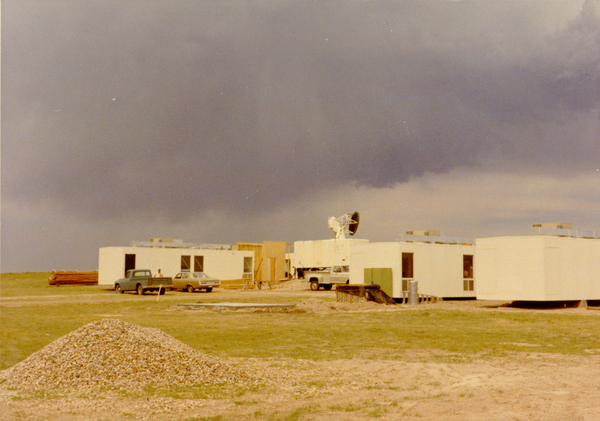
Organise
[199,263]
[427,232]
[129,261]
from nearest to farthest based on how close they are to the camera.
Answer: [427,232]
[129,261]
[199,263]

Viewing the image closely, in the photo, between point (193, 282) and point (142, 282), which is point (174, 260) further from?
point (142, 282)

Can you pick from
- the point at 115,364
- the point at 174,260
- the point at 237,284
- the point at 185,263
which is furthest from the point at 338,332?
the point at 237,284

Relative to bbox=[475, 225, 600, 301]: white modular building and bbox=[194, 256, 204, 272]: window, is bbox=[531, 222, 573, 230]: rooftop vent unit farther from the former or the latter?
bbox=[194, 256, 204, 272]: window

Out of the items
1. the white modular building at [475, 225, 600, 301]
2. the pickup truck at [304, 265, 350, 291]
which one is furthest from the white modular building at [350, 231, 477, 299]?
the pickup truck at [304, 265, 350, 291]

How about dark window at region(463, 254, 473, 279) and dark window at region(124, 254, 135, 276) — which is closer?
dark window at region(463, 254, 473, 279)

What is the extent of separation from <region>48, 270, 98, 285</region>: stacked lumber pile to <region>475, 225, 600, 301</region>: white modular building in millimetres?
34728

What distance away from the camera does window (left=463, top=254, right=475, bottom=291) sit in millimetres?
30109

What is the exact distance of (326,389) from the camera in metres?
8.59

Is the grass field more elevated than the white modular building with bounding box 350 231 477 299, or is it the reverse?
the white modular building with bounding box 350 231 477 299

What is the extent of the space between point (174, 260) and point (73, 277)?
11.8 m

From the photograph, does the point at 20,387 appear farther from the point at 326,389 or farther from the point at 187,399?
the point at 326,389

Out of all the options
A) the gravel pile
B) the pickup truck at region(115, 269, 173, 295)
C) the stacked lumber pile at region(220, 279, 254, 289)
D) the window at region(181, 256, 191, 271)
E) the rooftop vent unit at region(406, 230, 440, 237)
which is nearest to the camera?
the gravel pile

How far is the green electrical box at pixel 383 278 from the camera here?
27953 mm

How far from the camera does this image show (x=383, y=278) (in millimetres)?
28188
